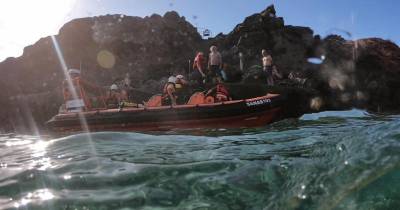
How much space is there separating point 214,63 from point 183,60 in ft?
63.4

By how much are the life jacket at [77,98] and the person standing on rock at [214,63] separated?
16.2 feet

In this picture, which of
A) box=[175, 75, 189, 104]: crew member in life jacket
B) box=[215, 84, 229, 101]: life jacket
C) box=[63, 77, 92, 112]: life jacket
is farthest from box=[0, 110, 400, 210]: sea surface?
box=[63, 77, 92, 112]: life jacket

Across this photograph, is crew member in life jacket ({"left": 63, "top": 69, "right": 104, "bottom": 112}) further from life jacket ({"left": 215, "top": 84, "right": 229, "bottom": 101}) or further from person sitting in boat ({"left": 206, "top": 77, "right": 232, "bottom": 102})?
life jacket ({"left": 215, "top": 84, "right": 229, "bottom": 101})

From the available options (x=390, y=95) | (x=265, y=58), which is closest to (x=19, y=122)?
(x=265, y=58)

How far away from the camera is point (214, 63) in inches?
599

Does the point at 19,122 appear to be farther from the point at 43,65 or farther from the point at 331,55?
the point at 331,55

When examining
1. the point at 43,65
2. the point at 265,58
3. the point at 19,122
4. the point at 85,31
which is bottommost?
the point at 19,122

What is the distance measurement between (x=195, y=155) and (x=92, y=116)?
972cm

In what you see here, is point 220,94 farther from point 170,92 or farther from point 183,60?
point 183,60

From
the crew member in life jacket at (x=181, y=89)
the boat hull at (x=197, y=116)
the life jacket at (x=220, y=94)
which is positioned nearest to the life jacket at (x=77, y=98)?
the boat hull at (x=197, y=116)

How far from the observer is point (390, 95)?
23.3 meters

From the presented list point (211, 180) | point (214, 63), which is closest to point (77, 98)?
point (214, 63)

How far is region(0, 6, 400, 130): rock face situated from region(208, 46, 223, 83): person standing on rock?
1.55 meters

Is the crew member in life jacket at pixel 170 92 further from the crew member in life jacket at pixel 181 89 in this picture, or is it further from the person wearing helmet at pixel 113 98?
the person wearing helmet at pixel 113 98
